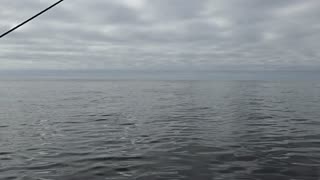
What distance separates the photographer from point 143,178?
13.7m

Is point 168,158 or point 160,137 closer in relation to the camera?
point 168,158

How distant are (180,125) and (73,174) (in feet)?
51.2

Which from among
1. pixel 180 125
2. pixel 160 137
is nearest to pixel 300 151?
pixel 160 137

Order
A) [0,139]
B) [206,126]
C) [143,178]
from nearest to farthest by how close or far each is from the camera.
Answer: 1. [143,178]
2. [0,139]
3. [206,126]

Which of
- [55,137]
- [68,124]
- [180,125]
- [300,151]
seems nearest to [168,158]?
[300,151]

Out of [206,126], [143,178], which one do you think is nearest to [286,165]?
[143,178]

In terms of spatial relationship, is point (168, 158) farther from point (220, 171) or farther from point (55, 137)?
point (55, 137)

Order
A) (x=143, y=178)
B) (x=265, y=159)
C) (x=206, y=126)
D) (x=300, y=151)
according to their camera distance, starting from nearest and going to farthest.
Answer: (x=143, y=178) < (x=265, y=159) < (x=300, y=151) < (x=206, y=126)

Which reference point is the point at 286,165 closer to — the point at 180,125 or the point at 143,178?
the point at 143,178

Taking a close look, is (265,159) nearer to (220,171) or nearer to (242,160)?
(242,160)

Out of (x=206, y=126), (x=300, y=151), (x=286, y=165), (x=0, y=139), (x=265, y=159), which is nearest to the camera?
(x=286, y=165)

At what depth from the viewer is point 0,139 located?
73.4 ft

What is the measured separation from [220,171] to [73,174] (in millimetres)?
6491

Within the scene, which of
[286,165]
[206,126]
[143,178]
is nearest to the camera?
[143,178]
